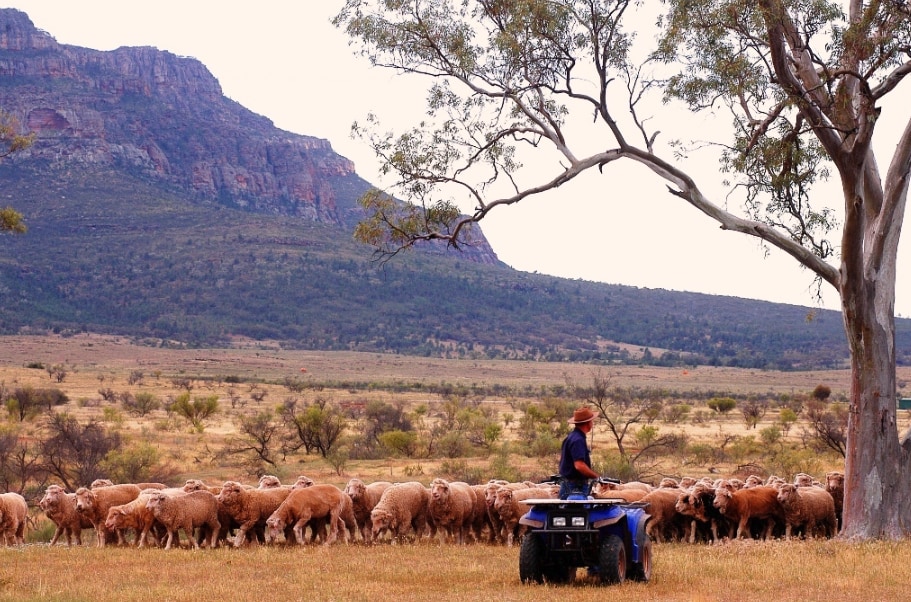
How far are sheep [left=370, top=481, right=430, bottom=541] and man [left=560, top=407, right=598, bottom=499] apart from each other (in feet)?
16.5

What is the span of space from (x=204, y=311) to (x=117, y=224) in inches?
554

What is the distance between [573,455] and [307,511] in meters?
5.67

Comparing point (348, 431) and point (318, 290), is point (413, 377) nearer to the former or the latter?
point (318, 290)

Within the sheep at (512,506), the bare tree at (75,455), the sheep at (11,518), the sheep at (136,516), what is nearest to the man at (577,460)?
the sheep at (512,506)

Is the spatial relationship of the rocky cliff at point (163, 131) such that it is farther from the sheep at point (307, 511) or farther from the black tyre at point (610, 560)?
the black tyre at point (610, 560)

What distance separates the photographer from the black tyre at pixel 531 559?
1152 centimetres

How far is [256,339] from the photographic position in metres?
103

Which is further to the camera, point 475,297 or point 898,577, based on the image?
point 475,297

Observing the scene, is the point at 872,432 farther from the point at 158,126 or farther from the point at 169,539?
the point at 158,126

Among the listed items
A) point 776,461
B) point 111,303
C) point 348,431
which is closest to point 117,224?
point 111,303

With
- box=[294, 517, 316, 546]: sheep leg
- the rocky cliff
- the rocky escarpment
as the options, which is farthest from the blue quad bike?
the rocky escarpment

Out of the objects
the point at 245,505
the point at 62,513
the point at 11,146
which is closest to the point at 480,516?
the point at 245,505

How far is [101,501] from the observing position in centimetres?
1658

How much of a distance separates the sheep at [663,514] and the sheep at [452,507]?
2.51 metres
